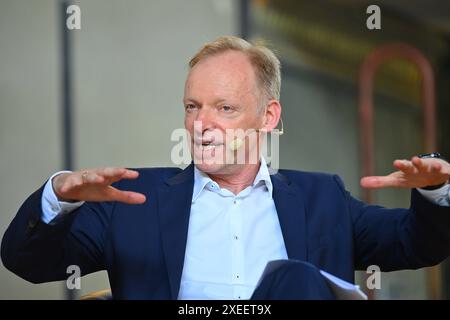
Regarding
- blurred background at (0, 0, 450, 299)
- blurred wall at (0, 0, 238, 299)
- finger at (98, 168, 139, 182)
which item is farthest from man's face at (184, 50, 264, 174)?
blurred wall at (0, 0, 238, 299)

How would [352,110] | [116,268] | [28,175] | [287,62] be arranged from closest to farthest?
[116,268]
[28,175]
[287,62]
[352,110]

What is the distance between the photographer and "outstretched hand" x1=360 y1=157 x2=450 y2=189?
185 centimetres

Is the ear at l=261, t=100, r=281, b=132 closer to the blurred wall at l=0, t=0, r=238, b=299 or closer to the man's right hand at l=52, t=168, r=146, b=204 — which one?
the man's right hand at l=52, t=168, r=146, b=204

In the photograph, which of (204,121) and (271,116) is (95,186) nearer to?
(204,121)

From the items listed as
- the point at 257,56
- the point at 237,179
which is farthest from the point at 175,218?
the point at 257,56

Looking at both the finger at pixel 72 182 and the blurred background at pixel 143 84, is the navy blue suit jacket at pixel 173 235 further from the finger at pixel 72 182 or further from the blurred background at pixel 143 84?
the blurred background at pixel 143 84

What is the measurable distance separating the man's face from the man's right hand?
0.40m

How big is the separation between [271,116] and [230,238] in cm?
44

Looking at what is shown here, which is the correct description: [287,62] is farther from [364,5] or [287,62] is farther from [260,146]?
[260,146]

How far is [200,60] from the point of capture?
2350 millimetres

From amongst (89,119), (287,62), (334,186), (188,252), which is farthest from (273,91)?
(287,62)

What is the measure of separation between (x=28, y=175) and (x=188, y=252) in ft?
6.62

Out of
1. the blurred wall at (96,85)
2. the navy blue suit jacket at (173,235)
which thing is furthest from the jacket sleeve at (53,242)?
the blurred wall at (96,85)

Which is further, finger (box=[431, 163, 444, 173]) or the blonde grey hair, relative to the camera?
the blonde grey hair
